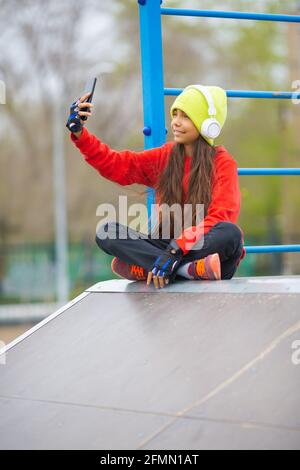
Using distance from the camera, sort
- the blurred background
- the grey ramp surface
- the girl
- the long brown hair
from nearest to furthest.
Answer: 1. the grey ramp surface
2. the girl
3. the long brown hair
4. the blurred background

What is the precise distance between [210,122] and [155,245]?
1.77ft

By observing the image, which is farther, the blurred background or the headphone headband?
the blurred background

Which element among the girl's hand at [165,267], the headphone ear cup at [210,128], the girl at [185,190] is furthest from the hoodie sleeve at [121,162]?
the girl's hand at [165,267]

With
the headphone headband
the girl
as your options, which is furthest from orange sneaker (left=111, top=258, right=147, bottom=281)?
the headphone headband

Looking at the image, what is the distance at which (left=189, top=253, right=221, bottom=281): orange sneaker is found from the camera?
265 cm

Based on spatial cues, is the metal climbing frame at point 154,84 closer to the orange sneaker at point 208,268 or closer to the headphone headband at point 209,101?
the headphone headband at point 209,101

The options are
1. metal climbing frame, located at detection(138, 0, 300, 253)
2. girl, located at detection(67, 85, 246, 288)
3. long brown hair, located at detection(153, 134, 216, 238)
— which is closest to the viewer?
girl, located at detection(67, 85, 246, 288)

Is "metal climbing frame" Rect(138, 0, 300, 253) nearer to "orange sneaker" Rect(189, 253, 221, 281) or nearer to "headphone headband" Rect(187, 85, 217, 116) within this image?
"headphone headband" Rect(187, 85, 217, 116)

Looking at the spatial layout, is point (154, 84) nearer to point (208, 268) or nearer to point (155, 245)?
point (155, 245)

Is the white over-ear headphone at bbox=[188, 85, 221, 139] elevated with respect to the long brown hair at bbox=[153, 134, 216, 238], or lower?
elevated

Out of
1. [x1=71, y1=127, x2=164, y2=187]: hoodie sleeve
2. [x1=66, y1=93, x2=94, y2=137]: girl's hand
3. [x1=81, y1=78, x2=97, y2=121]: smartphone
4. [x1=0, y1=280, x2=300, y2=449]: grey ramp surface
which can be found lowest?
[x1=0, y1=280, x2=300, y2=449]: grey ramp surface

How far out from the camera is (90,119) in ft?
68.6

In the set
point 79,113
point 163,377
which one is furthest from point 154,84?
point 163,377
